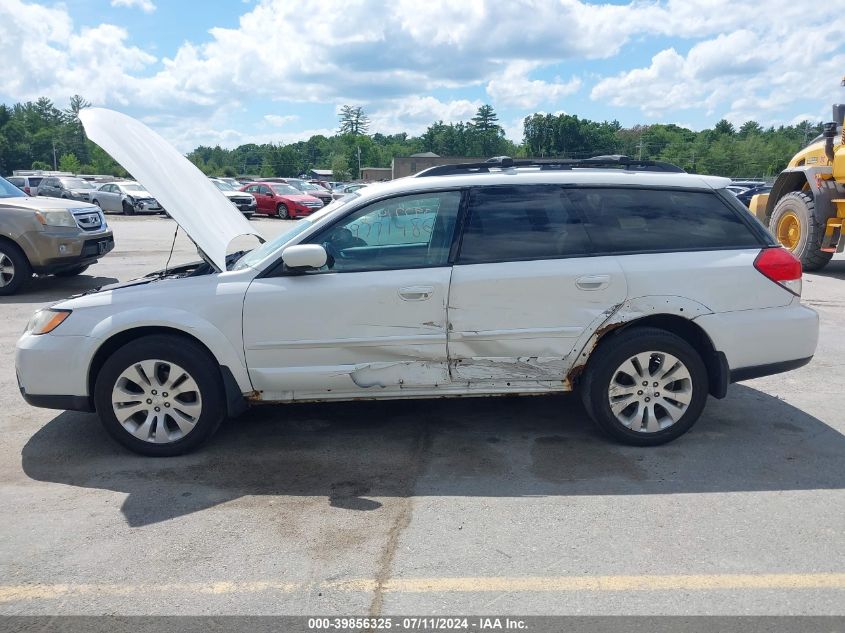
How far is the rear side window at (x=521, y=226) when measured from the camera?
15.1 feet

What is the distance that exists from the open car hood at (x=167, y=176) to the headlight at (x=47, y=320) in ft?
3.08

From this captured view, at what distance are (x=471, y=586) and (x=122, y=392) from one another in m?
2.58

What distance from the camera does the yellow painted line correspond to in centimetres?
315

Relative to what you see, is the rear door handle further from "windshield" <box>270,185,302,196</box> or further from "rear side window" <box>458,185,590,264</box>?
"windshield" <box>270,185,302,196</box>

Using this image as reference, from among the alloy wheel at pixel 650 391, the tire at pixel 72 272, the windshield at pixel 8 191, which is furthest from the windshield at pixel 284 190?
the alloy wheel at pixel 650 391

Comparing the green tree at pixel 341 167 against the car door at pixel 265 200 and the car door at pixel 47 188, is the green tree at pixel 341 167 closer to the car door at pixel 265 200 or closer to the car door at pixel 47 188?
the car door at pixel 47 188

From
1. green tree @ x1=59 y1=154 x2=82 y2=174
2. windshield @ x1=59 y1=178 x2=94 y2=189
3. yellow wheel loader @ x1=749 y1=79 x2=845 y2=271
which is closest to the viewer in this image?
yellow wheel loader @ x1=749 y1=79 x2=845 y2=271

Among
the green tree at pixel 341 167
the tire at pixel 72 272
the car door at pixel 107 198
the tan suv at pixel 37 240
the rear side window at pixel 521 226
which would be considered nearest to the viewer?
the rear side window at pixel 521 226

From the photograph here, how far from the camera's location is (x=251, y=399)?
4660mm

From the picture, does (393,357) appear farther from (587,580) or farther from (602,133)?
(602,133)

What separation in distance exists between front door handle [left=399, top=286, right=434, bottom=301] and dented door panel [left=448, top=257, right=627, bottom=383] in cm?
14

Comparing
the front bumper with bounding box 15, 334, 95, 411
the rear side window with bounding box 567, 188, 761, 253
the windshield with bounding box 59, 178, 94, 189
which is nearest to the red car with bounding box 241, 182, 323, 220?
the windshield with bounding box 59, 178, 94, 189

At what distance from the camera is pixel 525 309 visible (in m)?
4.53

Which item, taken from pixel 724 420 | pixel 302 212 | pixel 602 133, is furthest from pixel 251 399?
pixel 602 133
